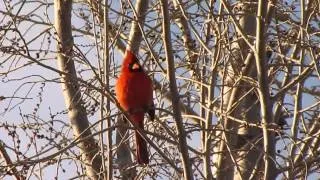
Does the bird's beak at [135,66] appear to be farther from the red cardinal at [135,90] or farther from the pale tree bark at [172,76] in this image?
the pale tree bark at [172,76]

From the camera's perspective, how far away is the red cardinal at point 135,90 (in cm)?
433

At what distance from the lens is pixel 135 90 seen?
432 centimetres

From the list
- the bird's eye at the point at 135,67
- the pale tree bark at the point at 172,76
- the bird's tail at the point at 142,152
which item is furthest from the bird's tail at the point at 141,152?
the pale tree bark at the point at 172,76

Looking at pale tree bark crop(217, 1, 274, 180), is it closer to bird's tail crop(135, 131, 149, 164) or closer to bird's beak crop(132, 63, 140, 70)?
bird's tail crop(135, 131, 149, 164)

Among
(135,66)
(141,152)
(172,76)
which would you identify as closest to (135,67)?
(135,66)

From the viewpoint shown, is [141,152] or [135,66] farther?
[135,66]

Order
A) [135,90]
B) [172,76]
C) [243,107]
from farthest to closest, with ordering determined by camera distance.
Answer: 1. [243,107]
2. [135,90]
3. [172,76]

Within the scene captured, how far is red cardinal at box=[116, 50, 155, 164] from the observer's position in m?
4.33

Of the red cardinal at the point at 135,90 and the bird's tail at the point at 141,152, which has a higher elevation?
the red cardinal at the point at 135,90

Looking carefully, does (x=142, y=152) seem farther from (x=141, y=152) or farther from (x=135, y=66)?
(x=135, y=66)

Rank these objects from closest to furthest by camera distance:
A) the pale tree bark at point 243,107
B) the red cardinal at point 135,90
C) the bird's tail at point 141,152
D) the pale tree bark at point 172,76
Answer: the pale tree bark at point 172,76 < the pale tree bark at point 243,107 < the bird's tail at point 141,152 < the red cardinal at point 135,90

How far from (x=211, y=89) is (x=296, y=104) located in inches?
24.8

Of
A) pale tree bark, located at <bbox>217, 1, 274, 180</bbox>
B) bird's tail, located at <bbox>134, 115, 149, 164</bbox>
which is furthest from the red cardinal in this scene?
pale tree bark, located at <bbox>217, 1, 274, 180</bbox>

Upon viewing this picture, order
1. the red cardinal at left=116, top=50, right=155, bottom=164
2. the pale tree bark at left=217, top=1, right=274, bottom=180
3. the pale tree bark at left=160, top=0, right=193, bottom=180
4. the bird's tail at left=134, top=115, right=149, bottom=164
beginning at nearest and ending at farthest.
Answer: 1. the pale tree bark at left=160, top=0, right=193, bottom=180
2. the pale tree bark at left=217, top=1, right=274, bottom=180
3. the bird's tail at left=134, top=115, right=149, bottom=164
4. the red cardinal at left=116, top=50, right=155, bottom=164
